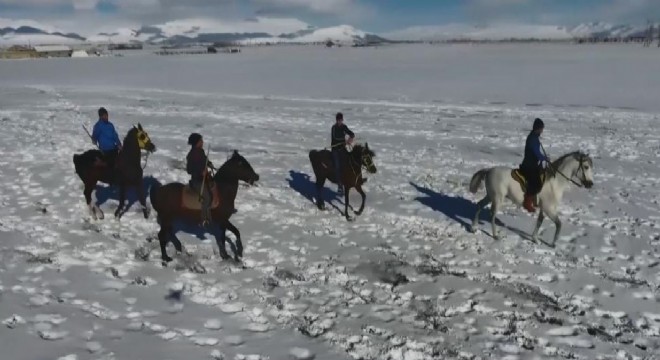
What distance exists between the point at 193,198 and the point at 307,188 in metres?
6.74

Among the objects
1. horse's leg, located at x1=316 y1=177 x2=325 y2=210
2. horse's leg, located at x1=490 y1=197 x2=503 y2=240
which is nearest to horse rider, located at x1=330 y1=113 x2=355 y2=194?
horse's leg, located at x1=316 y1=177 x2=325 y2=210

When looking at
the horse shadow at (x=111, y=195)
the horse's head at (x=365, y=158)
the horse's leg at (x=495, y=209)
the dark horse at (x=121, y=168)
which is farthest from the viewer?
the horse shadow at (x=111, y=195)

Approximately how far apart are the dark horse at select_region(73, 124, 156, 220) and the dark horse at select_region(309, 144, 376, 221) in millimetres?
4642

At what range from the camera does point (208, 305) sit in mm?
9602

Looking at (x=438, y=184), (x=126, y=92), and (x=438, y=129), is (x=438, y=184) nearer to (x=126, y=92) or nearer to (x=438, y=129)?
(x=438, y=129)

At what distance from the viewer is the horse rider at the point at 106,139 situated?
1358cm

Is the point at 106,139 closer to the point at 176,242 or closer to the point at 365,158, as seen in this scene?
the point at 176,242

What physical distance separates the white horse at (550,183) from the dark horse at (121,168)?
8357 mm

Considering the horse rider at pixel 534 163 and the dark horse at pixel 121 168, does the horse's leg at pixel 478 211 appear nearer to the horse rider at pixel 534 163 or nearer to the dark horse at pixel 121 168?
the horse rider at pixel 534 163

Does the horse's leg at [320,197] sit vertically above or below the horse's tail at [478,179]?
below

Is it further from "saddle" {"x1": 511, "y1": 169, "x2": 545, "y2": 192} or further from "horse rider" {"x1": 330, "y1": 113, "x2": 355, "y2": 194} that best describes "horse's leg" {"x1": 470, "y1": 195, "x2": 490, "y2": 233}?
"horse rider" {"x1": 330, "y1": 113, "x2": 355, "y2": 194}

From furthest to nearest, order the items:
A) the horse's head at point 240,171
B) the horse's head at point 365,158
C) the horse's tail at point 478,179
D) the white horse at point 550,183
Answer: the horse's head at point 365,158 < the horse's tail at point 478,179 < the white horse at point 550,183 < the horse's head at point 240,171

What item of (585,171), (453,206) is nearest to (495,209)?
(585,171)

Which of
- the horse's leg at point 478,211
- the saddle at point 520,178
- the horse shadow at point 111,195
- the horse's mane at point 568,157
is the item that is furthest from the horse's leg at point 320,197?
the horse's mane at point 568,157
